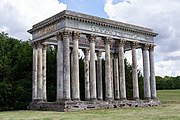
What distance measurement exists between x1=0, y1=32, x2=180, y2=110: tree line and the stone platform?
15.0 feet

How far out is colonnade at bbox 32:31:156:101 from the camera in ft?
130

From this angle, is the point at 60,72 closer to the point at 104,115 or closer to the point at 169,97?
the point at 104,115

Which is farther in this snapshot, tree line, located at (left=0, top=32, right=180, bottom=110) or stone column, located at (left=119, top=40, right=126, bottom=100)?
tree line, located at (left=0, top=32, right=180, bottom=110)

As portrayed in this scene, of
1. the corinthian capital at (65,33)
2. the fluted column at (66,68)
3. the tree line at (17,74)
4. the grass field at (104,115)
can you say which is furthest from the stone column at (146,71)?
the corinthian capital at (65,33)

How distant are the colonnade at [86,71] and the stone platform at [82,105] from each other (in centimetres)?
95

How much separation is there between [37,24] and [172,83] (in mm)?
107194

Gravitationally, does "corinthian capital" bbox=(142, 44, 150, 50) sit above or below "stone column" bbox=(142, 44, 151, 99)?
above

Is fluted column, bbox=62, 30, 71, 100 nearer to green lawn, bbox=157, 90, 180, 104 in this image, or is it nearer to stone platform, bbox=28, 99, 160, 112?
stone platform, bbox=28, 99, 160, 112

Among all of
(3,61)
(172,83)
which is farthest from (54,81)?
(172,83)

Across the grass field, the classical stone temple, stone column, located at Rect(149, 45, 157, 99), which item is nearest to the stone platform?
the classical stone temple

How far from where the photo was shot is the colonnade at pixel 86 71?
39750 millimetres

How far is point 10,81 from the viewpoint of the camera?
51.1m

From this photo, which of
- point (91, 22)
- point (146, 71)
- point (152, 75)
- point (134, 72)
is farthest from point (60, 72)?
point (152, 75)

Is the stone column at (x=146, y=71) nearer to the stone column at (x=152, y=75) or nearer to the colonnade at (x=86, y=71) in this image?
the colonnade at (x=86, y=71)
